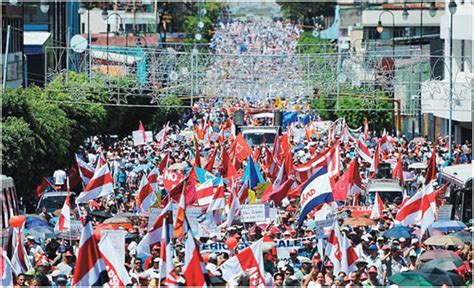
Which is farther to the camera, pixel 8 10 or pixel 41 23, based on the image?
pixel 41 23

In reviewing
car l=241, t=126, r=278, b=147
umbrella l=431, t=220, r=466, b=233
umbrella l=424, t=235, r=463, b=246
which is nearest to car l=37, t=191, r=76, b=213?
umbrella l=431, t=220, r=466, b=233

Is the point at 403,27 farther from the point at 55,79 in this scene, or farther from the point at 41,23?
the point at 55,79

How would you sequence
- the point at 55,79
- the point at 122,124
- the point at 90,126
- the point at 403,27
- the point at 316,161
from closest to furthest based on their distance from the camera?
the point at 316,161 → the point at 55,79 → the point at 90,126 → the point at 122,124 → the point at 403,27

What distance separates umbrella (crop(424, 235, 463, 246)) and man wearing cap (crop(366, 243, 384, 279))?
87 cm

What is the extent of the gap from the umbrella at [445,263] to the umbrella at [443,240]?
7.03ft

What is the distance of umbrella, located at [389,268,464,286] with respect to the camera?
17797 mm

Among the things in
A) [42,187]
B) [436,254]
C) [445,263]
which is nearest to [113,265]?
[445,263]

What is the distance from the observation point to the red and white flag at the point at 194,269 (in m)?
16.9

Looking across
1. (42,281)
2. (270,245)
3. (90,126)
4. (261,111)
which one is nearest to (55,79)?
(90,126)

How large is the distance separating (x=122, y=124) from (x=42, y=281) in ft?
132

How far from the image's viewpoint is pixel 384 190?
3406cm

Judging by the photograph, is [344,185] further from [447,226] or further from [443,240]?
[443,240]

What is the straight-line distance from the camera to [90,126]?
46.9 m

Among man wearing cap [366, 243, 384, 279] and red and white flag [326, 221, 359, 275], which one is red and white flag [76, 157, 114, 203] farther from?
red and white flag [326, 221, 359, 275]
